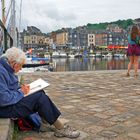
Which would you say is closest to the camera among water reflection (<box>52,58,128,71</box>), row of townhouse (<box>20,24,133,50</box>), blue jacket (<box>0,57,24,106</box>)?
blue jacket (<box>0,57,24,106</box>)

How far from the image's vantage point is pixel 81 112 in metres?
6.14

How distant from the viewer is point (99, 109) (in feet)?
21.0

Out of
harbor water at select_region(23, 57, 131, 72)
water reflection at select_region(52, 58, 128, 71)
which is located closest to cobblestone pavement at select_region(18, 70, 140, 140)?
harbor water at select_region(23, 57, 131, 72)

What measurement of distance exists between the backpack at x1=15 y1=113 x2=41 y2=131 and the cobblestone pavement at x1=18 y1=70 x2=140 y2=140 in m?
0.11

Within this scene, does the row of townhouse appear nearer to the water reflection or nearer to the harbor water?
the water reflection

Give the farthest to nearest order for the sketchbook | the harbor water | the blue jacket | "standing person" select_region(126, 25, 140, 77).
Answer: the harbor water, "standing person" select_region(126, 25, 140, 77), the sketchbook, the blue jacket

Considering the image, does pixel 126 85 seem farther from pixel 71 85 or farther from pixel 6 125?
pixel 6 125

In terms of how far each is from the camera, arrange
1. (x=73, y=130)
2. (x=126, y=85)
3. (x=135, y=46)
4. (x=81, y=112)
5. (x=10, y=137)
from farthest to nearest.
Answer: (x=135, y=46), (x=126, y=85), (x=81, y=112), (x=73, y=130), (x=10, y=137)

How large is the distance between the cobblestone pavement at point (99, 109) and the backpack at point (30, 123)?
Answer: 11 cm

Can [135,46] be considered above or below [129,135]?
above

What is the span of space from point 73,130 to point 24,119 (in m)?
0.61

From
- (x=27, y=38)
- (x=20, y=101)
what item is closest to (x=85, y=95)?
(x=20, y=101)

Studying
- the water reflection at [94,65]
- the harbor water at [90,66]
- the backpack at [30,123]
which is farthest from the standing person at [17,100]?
the water reflection at [94,65]

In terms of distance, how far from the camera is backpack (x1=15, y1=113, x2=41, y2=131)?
4.86m
